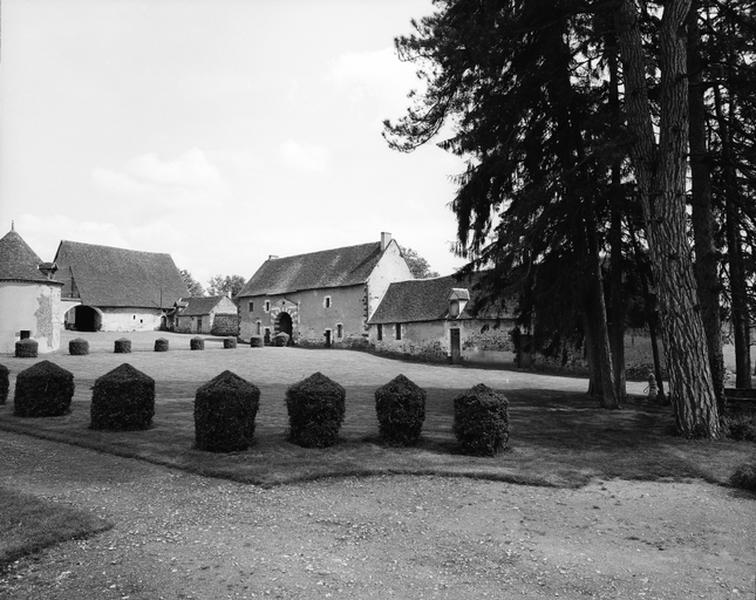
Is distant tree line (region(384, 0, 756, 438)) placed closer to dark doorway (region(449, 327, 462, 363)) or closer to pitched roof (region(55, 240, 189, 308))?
dark doorway (region(449, 327, 462, 363))

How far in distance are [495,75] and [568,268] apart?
5744 mm

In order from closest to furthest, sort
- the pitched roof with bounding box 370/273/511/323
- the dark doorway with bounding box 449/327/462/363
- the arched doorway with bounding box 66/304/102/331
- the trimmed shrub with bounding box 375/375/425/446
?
the trimmed shrub with bounding box 375/375/425/446
the dark doorway with bounding box 449/327/462/363
the pitched roof with bounding box 370/273/511/323
the arched doorway with bounding box 66/304/102/331

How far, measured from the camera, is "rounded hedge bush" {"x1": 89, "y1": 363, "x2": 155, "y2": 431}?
10508 mm

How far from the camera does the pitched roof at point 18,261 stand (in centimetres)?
2839

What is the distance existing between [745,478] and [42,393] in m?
13.6

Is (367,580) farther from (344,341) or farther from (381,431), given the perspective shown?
(344,341)

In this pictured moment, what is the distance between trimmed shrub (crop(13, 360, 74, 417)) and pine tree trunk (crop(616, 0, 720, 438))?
1347cm

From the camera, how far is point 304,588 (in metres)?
4.55

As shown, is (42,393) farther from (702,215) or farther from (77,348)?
(77,348)

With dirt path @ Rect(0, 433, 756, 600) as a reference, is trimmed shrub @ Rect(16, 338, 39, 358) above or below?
above

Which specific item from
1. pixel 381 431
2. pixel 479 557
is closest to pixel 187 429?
pixel 381 431

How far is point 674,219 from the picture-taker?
35.9 ft

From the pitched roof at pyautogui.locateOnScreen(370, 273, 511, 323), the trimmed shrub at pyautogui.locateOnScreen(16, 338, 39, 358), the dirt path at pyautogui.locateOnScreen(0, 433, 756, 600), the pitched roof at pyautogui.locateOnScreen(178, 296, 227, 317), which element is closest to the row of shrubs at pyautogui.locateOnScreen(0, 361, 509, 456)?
the dirt path at pyautogui.locateOnScreen(0, 433, 756, 600)

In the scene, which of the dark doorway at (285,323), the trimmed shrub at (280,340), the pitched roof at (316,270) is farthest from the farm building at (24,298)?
the pitched roof at (316,270)
